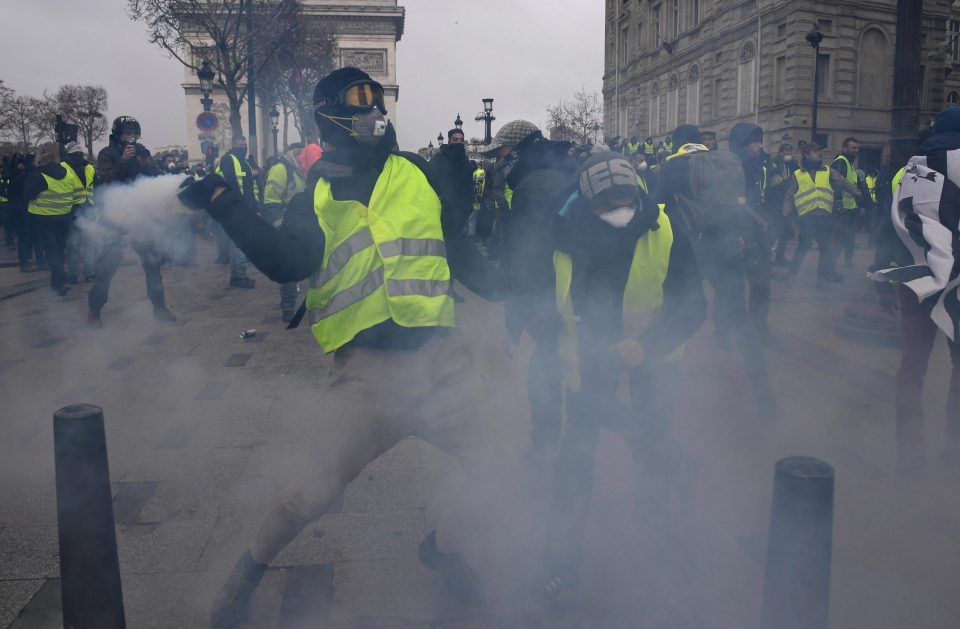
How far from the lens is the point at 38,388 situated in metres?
5.66

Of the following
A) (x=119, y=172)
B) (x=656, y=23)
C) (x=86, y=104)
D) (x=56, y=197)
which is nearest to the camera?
(x=119, y=172)

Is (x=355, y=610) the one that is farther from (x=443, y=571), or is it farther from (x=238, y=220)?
(x=238, y=220)

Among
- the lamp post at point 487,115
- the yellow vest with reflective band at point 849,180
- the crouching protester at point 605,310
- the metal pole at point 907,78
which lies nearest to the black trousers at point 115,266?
the crouching protester at point 605,310

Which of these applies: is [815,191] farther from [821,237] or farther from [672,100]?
[672,100]

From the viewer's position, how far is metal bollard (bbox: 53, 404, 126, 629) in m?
2.14

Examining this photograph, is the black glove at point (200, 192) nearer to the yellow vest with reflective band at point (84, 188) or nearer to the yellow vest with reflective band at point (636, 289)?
the yellow vest with reflective band at point (636, 289)

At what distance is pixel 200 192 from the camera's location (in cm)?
248

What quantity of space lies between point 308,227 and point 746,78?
34023mm

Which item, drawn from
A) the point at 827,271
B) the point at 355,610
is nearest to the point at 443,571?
the point at 355,610

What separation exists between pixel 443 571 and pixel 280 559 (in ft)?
2.25

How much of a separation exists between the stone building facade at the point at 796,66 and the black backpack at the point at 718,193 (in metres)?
25.1

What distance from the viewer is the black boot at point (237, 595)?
8.54 feet

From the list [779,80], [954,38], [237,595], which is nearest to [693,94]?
[779,80]

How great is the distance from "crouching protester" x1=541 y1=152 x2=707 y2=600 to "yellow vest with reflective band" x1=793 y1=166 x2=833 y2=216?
7.45 m
